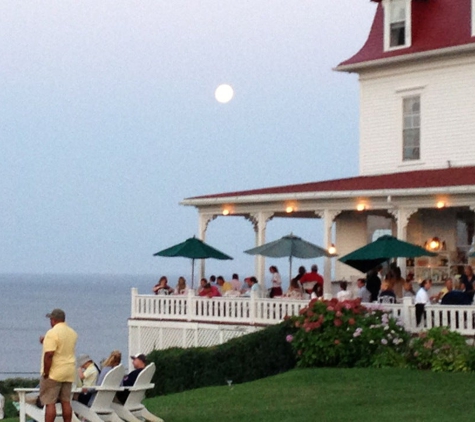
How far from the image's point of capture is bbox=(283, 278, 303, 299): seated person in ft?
97.4

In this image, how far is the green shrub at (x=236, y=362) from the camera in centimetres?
2595

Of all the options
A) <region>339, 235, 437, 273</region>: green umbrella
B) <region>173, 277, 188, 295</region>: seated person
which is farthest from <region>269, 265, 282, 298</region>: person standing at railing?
<region>339, 235, 437, 273</region>: green umbrella

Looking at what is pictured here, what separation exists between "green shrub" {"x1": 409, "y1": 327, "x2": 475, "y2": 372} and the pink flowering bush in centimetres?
33

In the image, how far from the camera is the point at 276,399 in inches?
835

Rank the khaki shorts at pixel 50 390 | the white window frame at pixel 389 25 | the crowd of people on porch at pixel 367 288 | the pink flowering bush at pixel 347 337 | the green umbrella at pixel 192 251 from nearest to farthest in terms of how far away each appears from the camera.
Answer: the khaki shorts at pixel 50 390, the pink flowering bush at pixel 347 337, the crowd of people on porch at pixel 367 288, the green umbrella at pixel 192 251, the white window frame at pixel 389 25

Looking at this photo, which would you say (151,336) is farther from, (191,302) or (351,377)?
(351,377)

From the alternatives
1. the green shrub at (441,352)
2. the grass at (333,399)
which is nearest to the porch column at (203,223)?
the grass at (333,399)

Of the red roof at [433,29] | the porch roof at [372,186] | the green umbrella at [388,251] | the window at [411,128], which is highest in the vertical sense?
the red roof at [433,29]

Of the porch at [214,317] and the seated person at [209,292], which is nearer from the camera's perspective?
the porch at [214,317]

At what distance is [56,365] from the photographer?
17062mm

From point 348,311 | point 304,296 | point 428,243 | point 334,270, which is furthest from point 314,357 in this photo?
point 334,270

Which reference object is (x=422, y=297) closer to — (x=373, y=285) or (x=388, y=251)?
(x=388, y=251)

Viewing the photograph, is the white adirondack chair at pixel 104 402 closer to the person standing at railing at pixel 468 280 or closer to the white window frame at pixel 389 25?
the person standing at railing at pixel 468 280

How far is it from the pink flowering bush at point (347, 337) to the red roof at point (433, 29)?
9640mm
